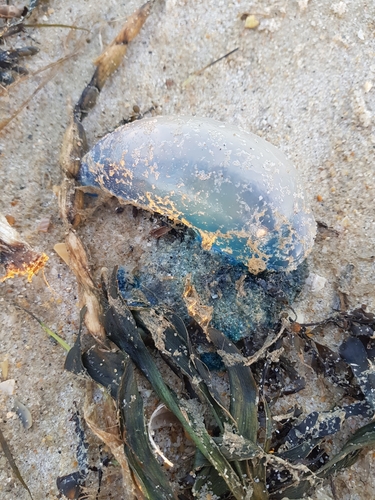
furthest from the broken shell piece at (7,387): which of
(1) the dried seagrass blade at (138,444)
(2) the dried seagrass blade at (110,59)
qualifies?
(2) the dried seagrass blade at (110,59)

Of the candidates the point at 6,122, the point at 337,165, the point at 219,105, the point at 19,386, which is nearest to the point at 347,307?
the point at 337,165

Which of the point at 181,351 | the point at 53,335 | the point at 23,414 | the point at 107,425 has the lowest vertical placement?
the point at 23,414

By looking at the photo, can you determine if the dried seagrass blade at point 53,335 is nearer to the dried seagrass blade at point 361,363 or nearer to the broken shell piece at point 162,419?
the broken shell piece at point 162,419

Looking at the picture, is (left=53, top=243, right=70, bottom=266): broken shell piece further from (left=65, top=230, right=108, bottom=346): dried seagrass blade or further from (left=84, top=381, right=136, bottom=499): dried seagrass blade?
(left=84, top=381, right=136, bottom=499): dried seagrass blade

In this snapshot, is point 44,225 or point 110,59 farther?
point 110,59

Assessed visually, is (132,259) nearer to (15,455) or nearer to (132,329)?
(132,329)

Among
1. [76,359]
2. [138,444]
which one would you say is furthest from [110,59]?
[138,444]

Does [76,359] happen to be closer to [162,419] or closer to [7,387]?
[7,387]
